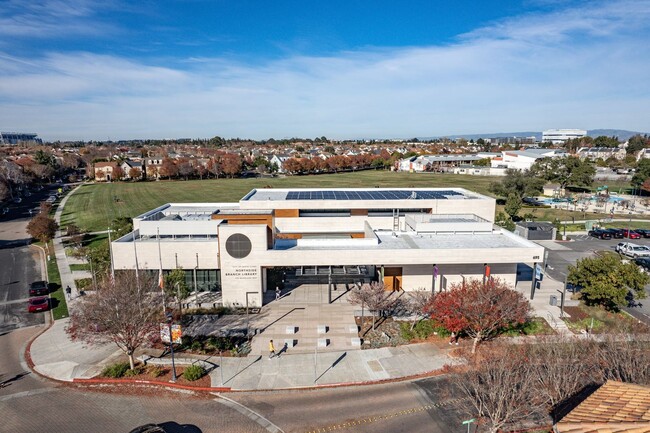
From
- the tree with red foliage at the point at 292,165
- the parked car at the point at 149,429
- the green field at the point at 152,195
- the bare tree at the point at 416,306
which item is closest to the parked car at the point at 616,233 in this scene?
the green field at the point at 152,195

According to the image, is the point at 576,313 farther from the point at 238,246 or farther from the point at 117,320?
the point at 117,320

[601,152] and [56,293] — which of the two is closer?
[56,293]

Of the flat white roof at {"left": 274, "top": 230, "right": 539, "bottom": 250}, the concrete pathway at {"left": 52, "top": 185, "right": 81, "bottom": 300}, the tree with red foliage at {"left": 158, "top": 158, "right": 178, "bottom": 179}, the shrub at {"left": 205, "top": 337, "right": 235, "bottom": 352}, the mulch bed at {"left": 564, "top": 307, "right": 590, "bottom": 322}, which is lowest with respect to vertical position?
the mulch bed at {"left": 564, "top": 307, "right": 590, "bottom": 322}

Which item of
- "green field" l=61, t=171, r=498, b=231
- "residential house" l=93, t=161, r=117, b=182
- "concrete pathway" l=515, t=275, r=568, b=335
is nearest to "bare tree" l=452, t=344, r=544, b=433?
"concrete pathway" l=515, t=275, r=568, b=335

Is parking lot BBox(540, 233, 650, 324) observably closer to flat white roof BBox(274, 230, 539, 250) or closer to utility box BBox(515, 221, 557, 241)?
utility box BBox(515, 221, 557, 241)

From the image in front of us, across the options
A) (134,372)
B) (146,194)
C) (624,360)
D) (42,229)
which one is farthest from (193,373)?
(146,194)

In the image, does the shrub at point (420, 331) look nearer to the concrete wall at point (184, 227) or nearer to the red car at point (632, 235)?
the concrete wall at point (184, 227)
